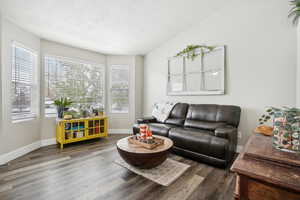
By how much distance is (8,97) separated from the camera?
2381 mm

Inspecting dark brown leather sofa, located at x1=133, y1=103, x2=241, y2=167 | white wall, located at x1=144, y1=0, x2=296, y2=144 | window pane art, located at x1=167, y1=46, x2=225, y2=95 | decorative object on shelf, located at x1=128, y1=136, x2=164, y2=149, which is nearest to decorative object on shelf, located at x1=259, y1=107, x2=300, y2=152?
dark brown leather sofa, located at x1=133, y1=103, x2=241, y2=167

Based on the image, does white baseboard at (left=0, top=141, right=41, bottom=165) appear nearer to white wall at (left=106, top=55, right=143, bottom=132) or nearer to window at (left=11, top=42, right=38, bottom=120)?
window at (left=11, top=42, right=38, bottom=120)

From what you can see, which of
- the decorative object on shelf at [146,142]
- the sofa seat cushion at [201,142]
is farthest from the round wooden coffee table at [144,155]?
the sofa seat cushion at [201,142]

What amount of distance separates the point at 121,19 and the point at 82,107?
2419mm

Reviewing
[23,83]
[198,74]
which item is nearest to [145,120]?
[198,74]

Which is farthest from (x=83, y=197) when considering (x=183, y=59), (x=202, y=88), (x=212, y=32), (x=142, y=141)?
(x=212, y=32)

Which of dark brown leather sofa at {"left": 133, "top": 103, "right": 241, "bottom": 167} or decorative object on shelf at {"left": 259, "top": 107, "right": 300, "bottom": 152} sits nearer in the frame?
decorative object on shelf at {"left": 259, "top": 107, "right": 300, "bottom": 152}

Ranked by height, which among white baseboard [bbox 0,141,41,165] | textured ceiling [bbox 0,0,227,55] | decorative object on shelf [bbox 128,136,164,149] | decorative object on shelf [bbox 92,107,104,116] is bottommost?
white baseboard [bbox 0,141,41,165]

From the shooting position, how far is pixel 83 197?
59.6 inches

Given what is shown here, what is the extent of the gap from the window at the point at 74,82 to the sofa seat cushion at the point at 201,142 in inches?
102

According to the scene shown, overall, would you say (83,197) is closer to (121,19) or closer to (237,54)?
(121,19)

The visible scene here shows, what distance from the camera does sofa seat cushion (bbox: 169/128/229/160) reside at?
206 centimetres

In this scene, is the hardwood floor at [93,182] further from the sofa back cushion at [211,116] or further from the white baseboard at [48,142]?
the sofa back cushion at [211,116]

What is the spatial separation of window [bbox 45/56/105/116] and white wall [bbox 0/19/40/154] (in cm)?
58
